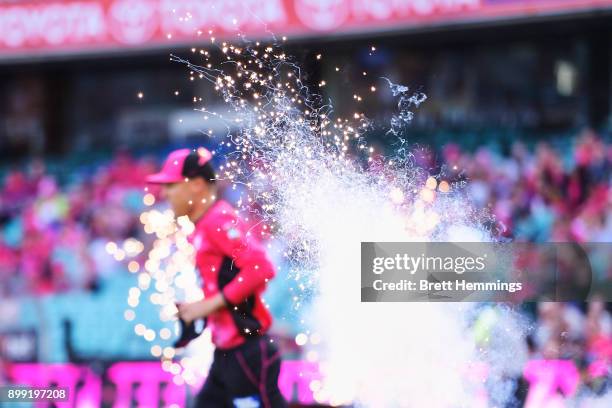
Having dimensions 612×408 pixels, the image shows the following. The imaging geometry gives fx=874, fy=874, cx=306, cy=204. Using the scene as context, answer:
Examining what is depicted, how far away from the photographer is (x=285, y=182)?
417 cm

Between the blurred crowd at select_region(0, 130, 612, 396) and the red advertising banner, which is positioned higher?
the red advertising banner

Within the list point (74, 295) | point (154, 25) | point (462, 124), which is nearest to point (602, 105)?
point (462, 124)

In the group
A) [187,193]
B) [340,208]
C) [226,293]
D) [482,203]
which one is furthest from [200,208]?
[482,203]

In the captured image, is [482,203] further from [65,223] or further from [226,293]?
[65,223]

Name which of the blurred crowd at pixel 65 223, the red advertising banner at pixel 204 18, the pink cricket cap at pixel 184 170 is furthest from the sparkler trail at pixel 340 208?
the blurred crowd at pixel 65 223

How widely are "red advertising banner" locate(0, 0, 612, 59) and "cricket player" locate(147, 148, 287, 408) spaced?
3496mm

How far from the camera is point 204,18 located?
9125 mm

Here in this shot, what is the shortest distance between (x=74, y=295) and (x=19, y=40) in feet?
12.3

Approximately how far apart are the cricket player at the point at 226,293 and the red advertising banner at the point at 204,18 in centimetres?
350

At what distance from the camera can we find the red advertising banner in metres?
8.44

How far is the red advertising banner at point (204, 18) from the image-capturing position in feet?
27.7

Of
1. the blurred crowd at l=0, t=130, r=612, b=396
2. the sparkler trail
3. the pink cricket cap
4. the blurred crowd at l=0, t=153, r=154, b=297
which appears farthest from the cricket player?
the blurred crowd at l=0, t=153, r=154, b=297

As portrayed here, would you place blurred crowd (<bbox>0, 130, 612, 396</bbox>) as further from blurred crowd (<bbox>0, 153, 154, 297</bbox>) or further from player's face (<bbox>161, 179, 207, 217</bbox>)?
player's face (<bbox>161, 179, 207, 217</bbox>)

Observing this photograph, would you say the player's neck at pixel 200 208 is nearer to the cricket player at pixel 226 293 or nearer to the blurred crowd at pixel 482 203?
the cricket player at pixel 226 293
